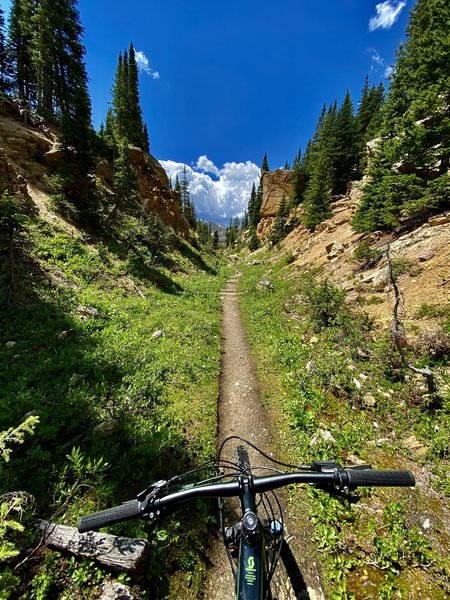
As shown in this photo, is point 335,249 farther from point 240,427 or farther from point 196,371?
point 240,427

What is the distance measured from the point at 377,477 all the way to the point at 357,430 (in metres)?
4.61

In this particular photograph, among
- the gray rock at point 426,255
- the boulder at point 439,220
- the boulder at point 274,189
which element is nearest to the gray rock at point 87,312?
the gray rock at point 426,255

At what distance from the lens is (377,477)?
7.16ft

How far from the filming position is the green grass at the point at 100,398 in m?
4.02

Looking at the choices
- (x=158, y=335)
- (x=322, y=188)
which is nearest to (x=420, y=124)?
(x=322, y=188)

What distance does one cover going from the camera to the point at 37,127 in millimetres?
21188

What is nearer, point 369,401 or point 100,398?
point 100,398

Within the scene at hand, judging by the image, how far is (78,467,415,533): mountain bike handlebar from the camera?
210 centimetres

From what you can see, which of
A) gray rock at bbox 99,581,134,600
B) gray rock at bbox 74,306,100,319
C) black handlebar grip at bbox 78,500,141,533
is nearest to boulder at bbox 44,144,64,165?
gray rock at bbox 74,306,100,319

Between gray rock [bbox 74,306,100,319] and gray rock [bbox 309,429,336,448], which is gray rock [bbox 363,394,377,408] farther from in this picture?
gray rock [bbox 74,306,100,319]

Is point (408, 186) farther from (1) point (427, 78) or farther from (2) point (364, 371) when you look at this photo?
(2) point (364, 371)

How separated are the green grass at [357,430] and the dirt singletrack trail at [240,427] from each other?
34cm

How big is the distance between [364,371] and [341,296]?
173 inches

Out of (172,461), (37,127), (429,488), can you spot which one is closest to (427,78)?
(429,488)
